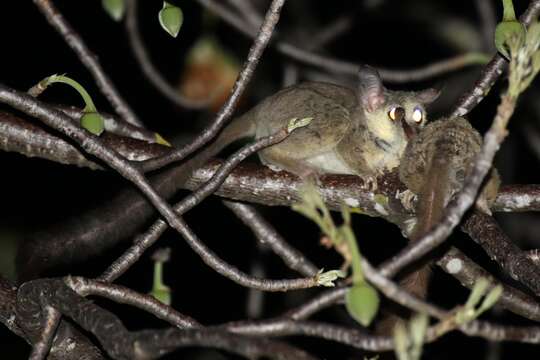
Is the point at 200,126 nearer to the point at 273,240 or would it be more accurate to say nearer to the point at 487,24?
the point at 487,24

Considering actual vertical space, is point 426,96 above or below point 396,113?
above

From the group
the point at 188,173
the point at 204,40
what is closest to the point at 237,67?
the point at 204,40

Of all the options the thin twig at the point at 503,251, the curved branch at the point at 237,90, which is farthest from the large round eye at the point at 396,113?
the curved branch at the point at 237,90

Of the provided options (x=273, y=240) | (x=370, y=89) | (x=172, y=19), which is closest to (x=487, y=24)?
(x=370, y=89)

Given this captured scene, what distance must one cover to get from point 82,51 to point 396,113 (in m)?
1.45

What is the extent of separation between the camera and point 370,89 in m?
3.85

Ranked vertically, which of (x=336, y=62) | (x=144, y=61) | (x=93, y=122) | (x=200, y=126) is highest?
(x=200, y=126)

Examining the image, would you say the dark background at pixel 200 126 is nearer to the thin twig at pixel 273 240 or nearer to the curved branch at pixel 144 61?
the curved branch at pixel 144 61

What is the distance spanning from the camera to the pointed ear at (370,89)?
3.78m

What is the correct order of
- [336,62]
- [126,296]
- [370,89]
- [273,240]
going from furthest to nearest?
[336,62] → [370,89] → [273,240] → [126,296]

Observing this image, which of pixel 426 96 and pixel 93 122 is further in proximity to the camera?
pixel 426 96

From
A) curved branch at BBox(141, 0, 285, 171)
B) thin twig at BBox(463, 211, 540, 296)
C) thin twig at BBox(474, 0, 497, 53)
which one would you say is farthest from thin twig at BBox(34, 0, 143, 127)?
thin twig at BBox(474, 0, 497, 53)

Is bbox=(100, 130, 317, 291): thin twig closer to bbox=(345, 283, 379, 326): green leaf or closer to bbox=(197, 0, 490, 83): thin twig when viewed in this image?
bbox=(345, 283, 379, 326): green leaf

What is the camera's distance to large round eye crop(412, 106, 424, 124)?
3.93 meters
